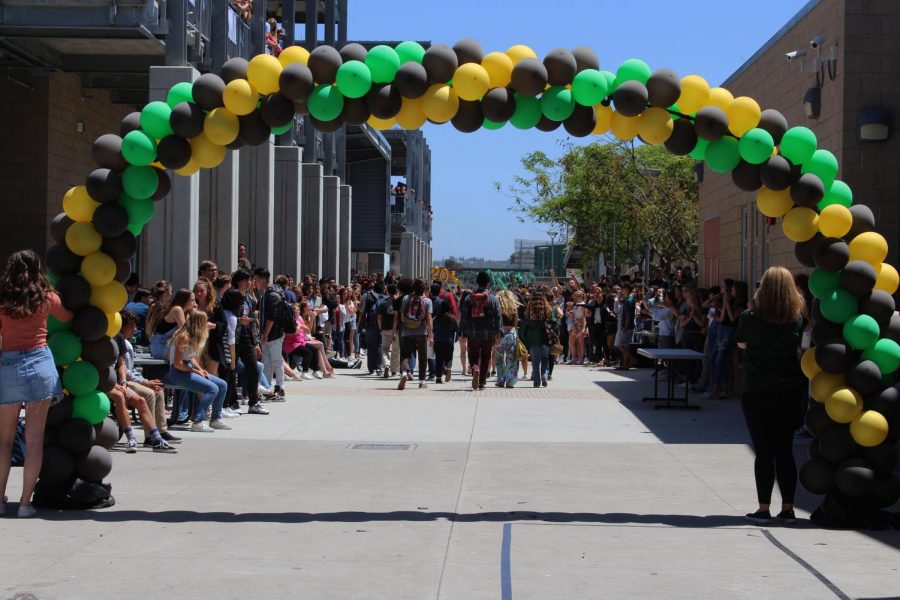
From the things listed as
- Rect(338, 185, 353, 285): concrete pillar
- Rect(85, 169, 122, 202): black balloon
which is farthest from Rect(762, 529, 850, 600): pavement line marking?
Rect(338, 185, 353, 285): concrete pillar

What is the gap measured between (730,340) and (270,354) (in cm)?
701

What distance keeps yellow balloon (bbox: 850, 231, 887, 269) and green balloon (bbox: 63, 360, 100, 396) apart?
5810 millimetres

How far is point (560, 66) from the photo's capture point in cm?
925

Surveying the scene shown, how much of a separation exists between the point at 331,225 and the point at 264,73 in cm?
2893

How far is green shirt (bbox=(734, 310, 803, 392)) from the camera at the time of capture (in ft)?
28.7

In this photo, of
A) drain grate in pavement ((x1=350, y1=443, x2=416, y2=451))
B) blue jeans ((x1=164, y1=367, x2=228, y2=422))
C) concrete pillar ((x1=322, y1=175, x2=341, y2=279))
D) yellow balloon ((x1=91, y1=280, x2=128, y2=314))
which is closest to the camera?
yellow balloon ((x1=91, y1=280, x2=128, y2=314))

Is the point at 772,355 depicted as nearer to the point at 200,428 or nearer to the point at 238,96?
the point at 238,96

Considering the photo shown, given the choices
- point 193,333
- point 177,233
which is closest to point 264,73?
point 193,333

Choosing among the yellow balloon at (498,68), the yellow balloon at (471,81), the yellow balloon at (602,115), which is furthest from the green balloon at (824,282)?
the yellow balloon at (471,81)

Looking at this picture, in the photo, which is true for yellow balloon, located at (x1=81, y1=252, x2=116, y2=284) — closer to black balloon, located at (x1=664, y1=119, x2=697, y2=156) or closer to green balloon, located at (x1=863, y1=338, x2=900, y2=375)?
black balloon, located at (x1=664, y1=119, x2=697, y2=156)

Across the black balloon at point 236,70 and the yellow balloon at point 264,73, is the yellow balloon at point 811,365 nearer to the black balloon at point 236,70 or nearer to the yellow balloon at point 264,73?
the yellow balloon at point 264,73

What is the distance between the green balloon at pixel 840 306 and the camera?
914cm

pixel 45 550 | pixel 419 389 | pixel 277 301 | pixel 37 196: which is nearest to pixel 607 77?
pixel 45 550

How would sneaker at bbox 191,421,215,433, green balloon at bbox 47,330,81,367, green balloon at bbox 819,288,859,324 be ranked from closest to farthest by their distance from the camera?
green balloon at bbox 47,330,81,367
green balloon at bbox 819,288,859,324
sneaker at bbox 191,421,215,433
